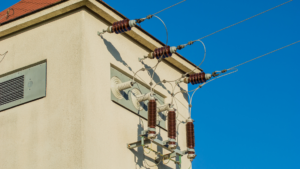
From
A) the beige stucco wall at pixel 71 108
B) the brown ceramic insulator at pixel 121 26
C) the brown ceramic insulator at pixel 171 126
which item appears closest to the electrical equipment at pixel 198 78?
the brown ceramic insulator at pixel 171 126

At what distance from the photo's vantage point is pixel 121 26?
50.3ft

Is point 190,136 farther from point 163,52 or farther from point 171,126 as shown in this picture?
point 163,52

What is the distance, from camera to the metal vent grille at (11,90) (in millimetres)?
15557

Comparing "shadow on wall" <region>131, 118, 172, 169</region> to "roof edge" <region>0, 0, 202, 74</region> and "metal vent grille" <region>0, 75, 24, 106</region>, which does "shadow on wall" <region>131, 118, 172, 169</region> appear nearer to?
"roof edge" <region>0, 0, 202, 74</region>

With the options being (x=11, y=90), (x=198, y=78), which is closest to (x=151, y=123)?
(x=198, y=78)

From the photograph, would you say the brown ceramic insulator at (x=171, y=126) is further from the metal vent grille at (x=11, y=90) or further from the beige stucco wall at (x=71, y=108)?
the metal vent grille at (x=11, y=90)

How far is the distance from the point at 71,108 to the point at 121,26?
265cm

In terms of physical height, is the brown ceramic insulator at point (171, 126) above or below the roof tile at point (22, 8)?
below

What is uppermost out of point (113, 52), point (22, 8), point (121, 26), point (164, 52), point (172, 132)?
point (22, 8)

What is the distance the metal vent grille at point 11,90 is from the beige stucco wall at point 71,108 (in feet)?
1.12

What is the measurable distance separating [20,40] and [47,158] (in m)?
3.90

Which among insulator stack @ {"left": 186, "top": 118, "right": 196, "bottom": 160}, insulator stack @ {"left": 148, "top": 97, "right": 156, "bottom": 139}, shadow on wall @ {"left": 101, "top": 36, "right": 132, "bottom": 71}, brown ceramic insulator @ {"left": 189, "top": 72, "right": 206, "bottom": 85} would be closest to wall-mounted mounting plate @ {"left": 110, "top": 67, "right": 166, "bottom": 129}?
shadow on wall @ {"left": 101, "top": 36, "right": 132, "bottom": 71}

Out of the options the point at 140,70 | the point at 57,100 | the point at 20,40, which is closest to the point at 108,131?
the point at 57,100

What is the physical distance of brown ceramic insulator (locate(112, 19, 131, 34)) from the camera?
50.1 feet
